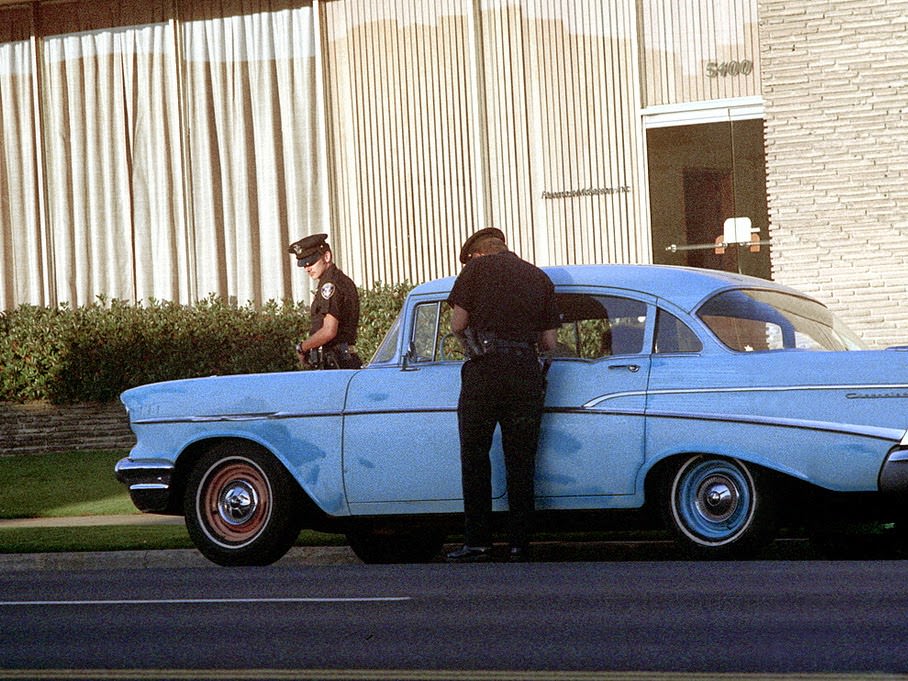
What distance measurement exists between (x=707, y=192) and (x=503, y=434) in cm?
976

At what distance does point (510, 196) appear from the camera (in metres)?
19.5

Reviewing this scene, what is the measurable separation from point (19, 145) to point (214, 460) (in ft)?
41.4

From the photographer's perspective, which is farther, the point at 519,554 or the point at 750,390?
the point at 519,554

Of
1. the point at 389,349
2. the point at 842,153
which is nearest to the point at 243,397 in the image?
the point at 389,349

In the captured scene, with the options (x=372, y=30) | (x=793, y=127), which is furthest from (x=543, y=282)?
(x=372, y=30)

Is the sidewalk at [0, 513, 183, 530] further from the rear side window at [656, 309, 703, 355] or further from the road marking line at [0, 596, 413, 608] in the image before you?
the rear side window at [656, 309, 703, 355]

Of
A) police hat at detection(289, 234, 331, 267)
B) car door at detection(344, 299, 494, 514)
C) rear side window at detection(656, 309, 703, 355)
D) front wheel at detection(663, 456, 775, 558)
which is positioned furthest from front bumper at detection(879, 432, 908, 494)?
police hat at detection(289, 234, 331, 267)

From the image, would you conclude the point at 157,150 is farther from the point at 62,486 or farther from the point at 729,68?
the point at 729,68

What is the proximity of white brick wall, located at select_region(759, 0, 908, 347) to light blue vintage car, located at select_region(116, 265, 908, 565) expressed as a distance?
25.7ft

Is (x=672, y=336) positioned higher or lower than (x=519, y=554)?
higher

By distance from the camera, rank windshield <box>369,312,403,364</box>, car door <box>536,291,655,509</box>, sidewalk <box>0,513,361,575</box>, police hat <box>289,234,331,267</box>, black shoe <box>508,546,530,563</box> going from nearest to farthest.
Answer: car door <box>536,291,655,509</box> < black shoe <box>508,546,530,563</box> < windshield <box>369,312,403,364</box> < sidewalk <box>0,513,361,575</box> < police hat <box>289,234,331,267</box>

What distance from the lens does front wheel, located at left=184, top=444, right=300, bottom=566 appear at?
1012 cm

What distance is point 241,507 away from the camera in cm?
1029

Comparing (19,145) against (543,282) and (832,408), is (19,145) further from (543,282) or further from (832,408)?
(832,408)
